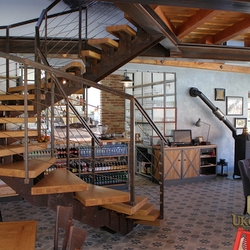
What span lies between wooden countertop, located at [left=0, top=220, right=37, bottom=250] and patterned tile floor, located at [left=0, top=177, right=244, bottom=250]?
1.60 m

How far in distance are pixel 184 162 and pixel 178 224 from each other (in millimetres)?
3007

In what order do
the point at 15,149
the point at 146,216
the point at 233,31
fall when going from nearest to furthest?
1. the point at 15,149
2. the point at 146,216
3. the point at 233,31

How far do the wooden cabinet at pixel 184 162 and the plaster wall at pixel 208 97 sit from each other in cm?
77

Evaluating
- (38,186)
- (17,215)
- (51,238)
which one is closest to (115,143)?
(17,215)

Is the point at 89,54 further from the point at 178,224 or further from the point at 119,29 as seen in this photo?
the point at 178,224

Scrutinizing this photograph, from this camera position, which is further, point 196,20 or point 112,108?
point 112,108

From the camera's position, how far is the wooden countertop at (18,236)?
71.9 inches

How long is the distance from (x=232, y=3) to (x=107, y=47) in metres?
1.93

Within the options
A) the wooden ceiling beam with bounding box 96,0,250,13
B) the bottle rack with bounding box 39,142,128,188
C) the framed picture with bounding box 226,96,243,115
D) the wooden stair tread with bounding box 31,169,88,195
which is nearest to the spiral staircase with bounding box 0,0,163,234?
the wooden stair tread with bounding box 31,169,88,195

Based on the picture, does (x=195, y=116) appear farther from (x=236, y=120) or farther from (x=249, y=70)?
(x=249, y=70)

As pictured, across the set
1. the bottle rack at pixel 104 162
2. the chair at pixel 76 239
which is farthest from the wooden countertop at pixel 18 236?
the bottle rack at pixel 104 162

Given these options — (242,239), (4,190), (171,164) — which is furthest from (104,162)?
(242,239)

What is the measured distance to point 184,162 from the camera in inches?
287

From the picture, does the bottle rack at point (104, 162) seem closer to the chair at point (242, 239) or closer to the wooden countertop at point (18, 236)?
the wooden countertop at point (18, 236)
